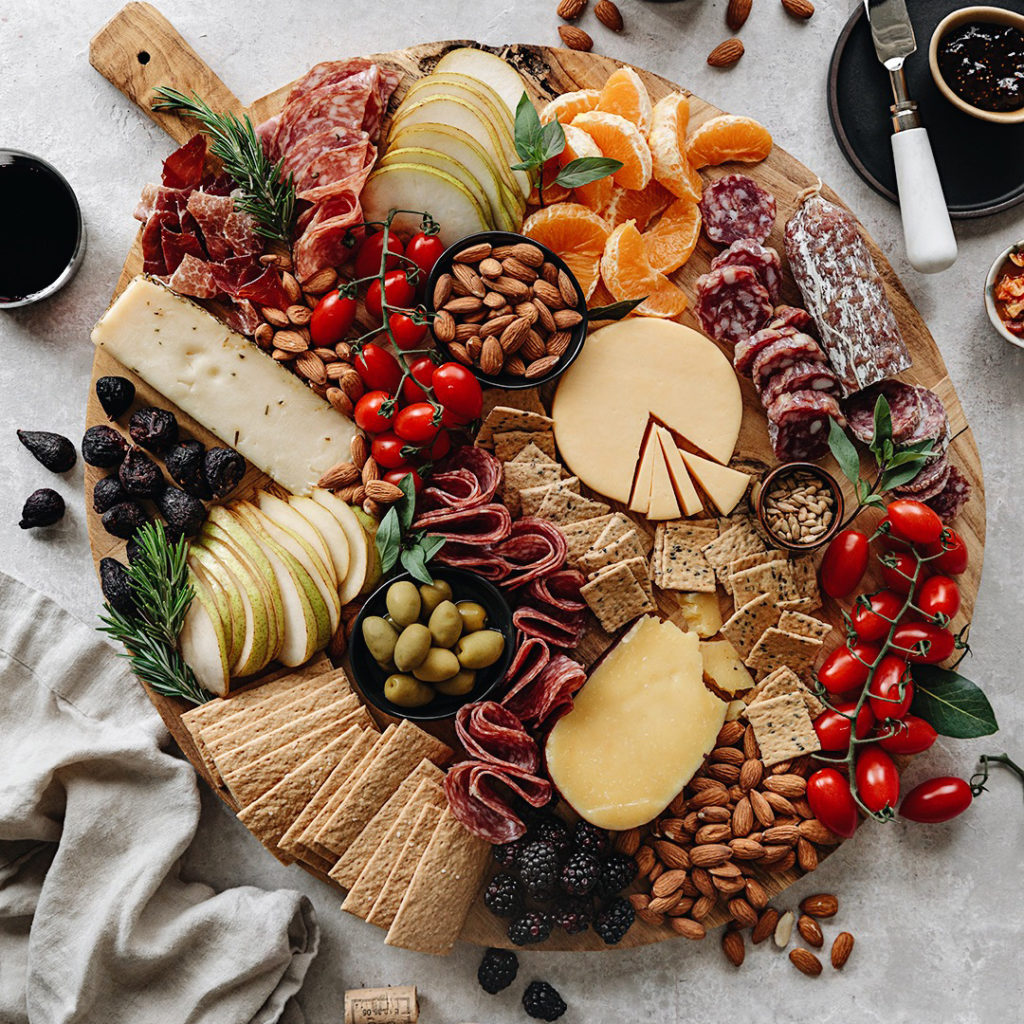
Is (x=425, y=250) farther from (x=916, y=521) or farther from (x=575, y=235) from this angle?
(x=916, y=521)

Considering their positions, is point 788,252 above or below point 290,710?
above

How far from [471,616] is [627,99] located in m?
1.67

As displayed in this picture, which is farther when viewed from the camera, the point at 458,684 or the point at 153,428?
the point at 153,428

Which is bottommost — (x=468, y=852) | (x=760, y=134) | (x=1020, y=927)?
(x=1020, y=927)

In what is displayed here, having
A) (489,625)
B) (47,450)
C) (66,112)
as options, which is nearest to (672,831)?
(489,625)

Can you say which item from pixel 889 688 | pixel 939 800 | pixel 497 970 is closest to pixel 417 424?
pixel 889 688

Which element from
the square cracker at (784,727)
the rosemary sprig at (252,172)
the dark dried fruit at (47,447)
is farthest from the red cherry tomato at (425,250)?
the square cracker at (784,727)

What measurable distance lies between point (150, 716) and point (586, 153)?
228cm

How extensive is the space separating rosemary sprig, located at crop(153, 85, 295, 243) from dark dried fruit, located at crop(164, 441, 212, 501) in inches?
27.3

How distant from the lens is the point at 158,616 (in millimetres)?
2676

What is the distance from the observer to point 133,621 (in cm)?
273

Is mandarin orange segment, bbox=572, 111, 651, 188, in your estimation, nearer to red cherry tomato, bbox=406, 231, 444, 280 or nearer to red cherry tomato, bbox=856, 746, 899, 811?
red cherry tomato, bbox=406, 231, 444, 280

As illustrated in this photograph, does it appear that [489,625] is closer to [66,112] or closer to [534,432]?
[534,432]

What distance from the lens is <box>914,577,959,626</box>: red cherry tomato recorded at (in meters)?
2.76
